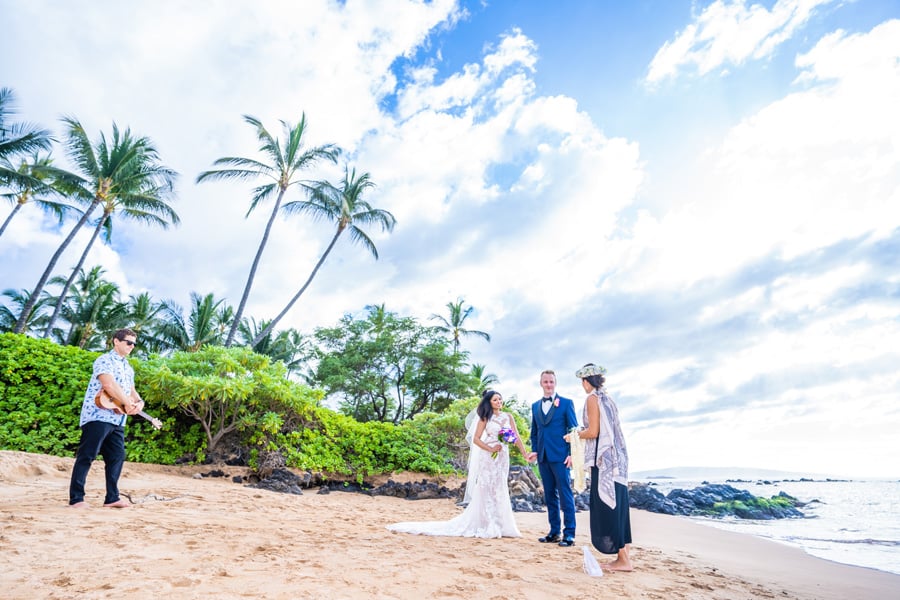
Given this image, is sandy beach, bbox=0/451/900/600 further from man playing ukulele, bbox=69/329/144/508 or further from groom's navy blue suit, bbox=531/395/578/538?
groom's navy blue suit, bbox=531/395/578/538

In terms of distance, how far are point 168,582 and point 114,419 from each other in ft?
9.39

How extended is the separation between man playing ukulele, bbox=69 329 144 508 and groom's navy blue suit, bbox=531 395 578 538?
4.41 m

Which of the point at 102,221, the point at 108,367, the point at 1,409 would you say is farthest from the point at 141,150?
the point at 108,367

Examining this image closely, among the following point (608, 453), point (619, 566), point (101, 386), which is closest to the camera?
point (619, 566)

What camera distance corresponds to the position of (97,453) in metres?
4.75

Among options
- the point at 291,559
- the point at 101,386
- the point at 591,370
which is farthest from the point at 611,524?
the point at 101,386

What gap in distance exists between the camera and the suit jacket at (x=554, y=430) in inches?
216

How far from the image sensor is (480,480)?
231 inches

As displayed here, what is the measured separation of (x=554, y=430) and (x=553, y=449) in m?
0.22

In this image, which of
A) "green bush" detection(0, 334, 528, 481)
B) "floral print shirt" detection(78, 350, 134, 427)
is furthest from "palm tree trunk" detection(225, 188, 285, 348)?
"floral print shirt" detection(78, 350, 134, 427)

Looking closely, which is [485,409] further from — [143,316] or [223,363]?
[143,316]

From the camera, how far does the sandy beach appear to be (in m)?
2.77

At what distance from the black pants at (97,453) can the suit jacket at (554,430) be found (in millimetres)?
4500

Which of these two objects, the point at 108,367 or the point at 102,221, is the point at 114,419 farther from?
the point at 102,221
